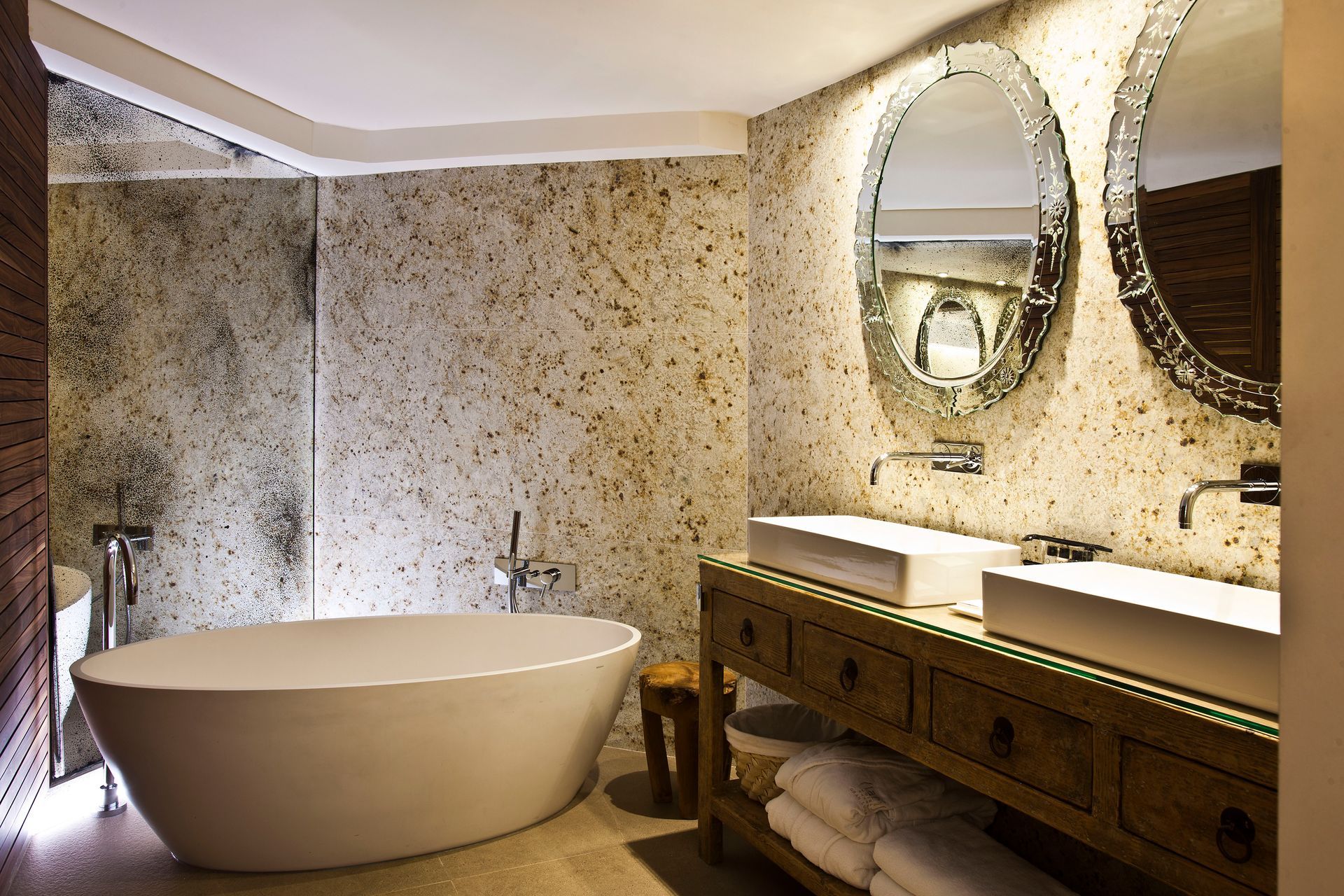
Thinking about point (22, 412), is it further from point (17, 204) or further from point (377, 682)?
point (377, 682)

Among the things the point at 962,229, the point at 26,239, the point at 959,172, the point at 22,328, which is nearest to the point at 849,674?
the point at 962,229

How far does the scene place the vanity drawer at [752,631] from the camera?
231 centimetres

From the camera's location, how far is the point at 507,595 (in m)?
3.74

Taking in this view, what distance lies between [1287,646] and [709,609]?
6.70 feet

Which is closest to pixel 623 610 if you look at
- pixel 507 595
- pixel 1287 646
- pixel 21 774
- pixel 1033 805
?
pixel 507 595

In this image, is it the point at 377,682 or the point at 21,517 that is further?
the point at 377,682

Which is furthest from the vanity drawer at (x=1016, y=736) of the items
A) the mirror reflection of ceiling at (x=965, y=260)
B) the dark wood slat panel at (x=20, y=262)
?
the dark wood slat panel at (x=20, y=262)

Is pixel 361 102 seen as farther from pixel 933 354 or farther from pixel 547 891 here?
pixel 547 891

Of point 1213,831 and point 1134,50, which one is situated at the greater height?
point 1134,50

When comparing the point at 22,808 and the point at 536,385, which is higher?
the point at 536,385

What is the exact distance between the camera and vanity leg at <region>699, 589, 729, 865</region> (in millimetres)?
2637

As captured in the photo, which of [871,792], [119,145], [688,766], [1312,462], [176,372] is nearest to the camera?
[1312,462]

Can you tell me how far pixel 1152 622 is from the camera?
4.58 ft

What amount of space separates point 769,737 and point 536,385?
165 centimetres
